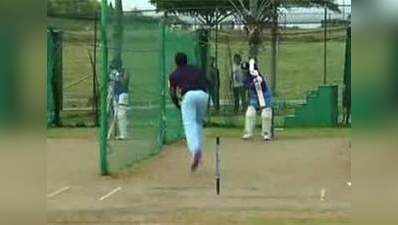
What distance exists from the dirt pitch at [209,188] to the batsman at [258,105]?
165 centimetres

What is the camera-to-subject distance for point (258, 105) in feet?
54.1

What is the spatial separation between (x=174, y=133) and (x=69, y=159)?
10.5ft

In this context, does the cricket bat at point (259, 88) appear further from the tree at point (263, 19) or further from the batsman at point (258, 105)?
the tree at point (263, 19)

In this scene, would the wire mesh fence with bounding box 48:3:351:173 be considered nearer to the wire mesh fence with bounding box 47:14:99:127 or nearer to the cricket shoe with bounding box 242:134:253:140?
the wire mesh fence with bounding box 47:14:99:127

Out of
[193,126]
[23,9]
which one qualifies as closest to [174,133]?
[193,126]

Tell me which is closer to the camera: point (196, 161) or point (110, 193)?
point (110, 193)

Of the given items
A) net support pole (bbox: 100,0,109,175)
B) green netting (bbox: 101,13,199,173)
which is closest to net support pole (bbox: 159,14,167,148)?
green netting (bbox: 101,13,199,173)

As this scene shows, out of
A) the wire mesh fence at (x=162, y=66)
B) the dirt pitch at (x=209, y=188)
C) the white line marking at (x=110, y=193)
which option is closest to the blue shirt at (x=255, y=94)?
the wire mesh fence at (x=162, y=66)

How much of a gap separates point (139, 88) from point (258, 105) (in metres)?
4.46

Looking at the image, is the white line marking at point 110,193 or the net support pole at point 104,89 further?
the net support pole at point 104,89

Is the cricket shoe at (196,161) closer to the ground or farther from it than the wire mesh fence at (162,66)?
closer to the ground

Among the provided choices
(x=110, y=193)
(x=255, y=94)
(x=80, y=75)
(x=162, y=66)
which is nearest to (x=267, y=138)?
(x=255, y=94)

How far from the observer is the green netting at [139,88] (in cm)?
1078

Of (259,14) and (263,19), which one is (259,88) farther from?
(259,14)
